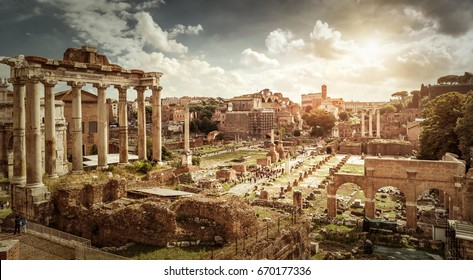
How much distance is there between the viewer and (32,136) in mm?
10547

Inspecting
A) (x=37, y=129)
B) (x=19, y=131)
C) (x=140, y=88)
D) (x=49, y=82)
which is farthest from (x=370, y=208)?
(x=19, y=131)

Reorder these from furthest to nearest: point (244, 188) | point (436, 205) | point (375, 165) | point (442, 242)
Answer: point (244, 188)
point (436, 205)
point (375, 165)
point (442, 242)

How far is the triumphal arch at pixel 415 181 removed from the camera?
13.8m

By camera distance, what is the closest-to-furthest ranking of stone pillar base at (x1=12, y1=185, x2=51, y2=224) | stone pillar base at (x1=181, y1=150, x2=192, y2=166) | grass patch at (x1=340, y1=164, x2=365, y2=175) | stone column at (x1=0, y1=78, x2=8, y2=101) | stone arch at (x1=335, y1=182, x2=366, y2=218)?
stone pillar base at (x1=12, y1=185, x2=51, y2=224) → stone arch at (x1=335, y1=182, x2=366, y2=218) → stone column at (x1=0, y1=78, x2=8, y2=101) → stone pillar base at (x1=181, y1=150, x2=192, y2=166) → grass patch at (x1=340, y1=164, x2=365, y2=175)

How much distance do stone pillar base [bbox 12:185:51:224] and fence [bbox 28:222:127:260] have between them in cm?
72

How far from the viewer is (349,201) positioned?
65.3 ft

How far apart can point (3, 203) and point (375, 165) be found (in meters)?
16.5

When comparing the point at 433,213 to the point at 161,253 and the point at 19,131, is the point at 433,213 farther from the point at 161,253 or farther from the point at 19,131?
the point at 19,131

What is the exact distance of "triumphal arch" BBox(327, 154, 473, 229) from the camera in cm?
1383

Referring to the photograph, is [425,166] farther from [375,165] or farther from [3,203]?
[3,203]

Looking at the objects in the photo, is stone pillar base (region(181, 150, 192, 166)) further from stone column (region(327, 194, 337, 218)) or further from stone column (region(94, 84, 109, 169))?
stone column (region(94, 84, 109, 169))

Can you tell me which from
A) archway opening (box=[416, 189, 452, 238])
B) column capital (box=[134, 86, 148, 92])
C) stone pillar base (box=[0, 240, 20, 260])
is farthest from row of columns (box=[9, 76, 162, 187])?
archway opening (box=[416, 189, 452, 238])

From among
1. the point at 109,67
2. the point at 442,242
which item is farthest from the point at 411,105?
the point at 109,67
